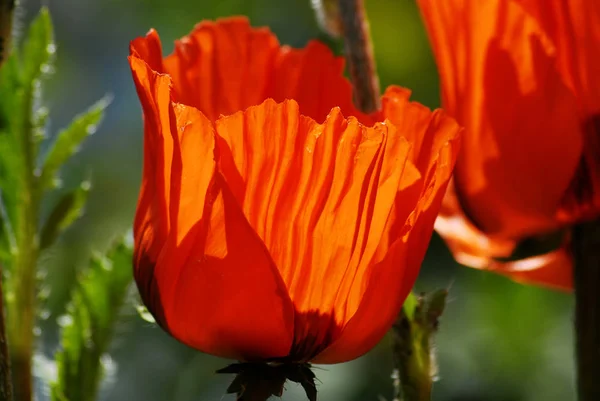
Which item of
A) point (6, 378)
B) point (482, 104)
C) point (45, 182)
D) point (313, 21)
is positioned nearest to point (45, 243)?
point (45, 182)

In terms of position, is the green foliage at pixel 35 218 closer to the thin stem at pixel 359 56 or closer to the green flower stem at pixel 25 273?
the green flower stem at pixel 25 273

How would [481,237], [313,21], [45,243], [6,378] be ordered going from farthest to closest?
[313,21] → [481,237] → [45,243] → [6,378]

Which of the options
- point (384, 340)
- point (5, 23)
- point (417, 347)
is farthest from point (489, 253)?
point (384, 340)

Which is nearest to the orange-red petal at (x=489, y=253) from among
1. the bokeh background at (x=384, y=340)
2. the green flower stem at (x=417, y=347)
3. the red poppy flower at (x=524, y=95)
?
the red poppy flower at (x=524, y=95)

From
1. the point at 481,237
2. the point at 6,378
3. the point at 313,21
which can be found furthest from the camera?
the point at 313,21

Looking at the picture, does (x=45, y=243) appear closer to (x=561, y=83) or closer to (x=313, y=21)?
(x=561, y=83)

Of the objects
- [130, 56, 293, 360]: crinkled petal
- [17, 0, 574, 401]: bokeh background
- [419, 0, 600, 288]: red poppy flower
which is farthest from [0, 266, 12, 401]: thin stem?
[17, 0, 574, 401]: bokeh background
